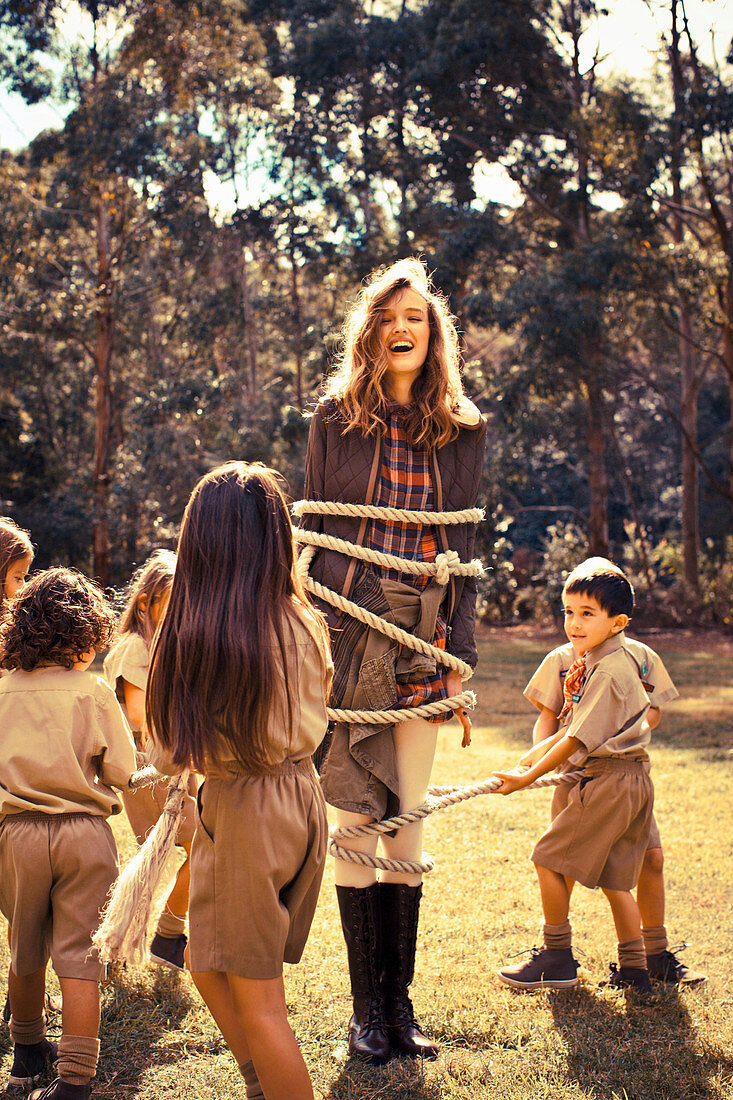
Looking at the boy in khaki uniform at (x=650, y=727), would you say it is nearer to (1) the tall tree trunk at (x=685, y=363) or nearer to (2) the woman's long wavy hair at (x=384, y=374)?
(2) the woman's long wavy hair at (x=384, y=374)

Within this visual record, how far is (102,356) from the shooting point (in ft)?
45.7

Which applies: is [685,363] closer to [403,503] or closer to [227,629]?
[403,503]

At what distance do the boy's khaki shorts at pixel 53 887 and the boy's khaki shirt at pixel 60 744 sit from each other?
5 centimetres

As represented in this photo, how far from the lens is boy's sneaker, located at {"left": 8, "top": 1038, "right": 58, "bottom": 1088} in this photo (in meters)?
2.29

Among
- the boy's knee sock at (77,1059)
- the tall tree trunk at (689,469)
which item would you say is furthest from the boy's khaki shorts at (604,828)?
the tall tree trunk at (689,469)

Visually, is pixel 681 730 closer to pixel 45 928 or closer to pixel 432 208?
pixel 45 928

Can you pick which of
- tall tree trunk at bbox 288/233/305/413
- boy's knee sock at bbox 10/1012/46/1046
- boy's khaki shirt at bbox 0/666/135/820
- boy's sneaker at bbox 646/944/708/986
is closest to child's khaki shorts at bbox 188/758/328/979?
boy's khaki shirt at bbox 0/666/135/820

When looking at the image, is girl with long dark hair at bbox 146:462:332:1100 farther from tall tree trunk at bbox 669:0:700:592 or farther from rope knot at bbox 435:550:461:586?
tall tree trunk at bbox 669:0:700:592

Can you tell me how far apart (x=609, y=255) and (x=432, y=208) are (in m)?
3.18

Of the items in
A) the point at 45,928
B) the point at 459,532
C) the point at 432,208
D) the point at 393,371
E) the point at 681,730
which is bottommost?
the point at 681,730

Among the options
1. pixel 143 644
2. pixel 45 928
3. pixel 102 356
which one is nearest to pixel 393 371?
pixel 143 644

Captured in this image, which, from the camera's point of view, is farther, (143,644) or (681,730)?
(681,730)

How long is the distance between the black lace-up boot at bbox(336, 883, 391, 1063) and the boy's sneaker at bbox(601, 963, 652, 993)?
778 mm

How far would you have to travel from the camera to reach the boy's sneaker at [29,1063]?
90.1 inches
